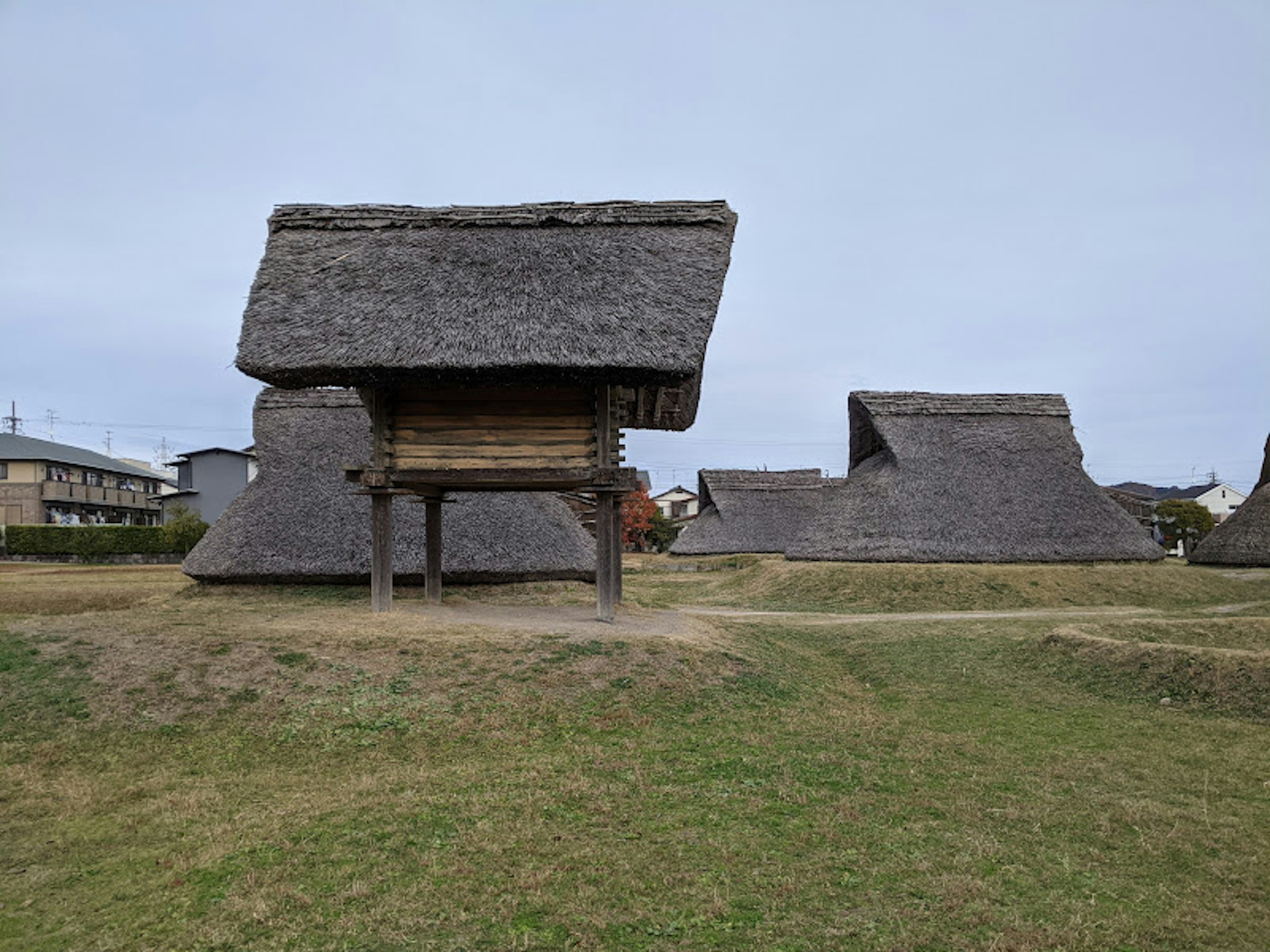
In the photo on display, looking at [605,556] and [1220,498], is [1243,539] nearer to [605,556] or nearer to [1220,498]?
[605,556]

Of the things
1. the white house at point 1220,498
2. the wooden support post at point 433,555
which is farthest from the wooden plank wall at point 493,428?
the white house at point 1220,498

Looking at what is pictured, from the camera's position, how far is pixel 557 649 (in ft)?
35.5

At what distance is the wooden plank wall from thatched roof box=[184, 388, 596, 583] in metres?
4.99

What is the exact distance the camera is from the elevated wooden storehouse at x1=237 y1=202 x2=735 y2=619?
12.3 meters

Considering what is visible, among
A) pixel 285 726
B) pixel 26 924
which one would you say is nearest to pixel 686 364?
pixel 285 726

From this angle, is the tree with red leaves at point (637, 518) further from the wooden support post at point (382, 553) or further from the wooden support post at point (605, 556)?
the wooden support post at point (605, 556)

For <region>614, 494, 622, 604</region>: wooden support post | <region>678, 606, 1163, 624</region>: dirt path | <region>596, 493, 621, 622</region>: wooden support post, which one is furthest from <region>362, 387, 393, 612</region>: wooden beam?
<region>678, 606, 1163, 624</region>: dirt path

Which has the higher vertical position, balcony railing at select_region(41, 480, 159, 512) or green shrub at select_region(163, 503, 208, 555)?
balcony railing at select_region(41, 480, 159, 512)

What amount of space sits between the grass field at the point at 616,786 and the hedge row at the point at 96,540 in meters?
29.9

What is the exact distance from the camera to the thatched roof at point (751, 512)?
1677 inches

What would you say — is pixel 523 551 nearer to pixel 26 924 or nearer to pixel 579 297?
pixel 579 297

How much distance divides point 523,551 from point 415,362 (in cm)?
723

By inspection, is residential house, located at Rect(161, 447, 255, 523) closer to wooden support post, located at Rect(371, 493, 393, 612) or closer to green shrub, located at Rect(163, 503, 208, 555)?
green shrub, located at Rect(163, 503, 208, 555)

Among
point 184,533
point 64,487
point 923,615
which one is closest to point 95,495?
point 64,487
